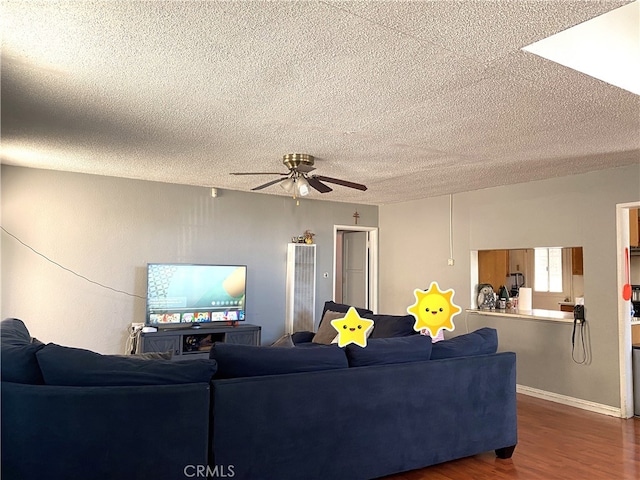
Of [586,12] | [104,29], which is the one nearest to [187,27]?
[104,29]

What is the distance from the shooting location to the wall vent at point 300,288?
21.3 ft

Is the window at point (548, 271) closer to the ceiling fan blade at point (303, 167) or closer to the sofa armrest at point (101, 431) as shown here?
the ceiling fan blade at point (303, 167)

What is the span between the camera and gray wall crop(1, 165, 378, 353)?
5.03 metres

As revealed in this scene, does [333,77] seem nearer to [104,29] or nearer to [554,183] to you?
[104,29]

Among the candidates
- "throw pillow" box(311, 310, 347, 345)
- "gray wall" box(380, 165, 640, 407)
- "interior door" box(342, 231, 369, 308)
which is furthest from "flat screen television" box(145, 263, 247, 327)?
"gray wall" box(380, 165, 640, 407)

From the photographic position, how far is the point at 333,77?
8.43ft

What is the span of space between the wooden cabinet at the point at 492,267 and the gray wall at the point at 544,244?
0.45 m

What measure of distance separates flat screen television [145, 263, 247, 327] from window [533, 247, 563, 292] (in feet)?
16.9

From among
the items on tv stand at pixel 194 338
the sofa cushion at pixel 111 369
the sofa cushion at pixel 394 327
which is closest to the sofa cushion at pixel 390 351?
the sofa cushion at pixel 111 369

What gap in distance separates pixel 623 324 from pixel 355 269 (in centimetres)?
415

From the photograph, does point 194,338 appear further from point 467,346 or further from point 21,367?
point 467,346

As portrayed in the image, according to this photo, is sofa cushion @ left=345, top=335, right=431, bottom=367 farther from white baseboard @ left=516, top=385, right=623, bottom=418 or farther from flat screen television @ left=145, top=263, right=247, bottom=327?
flat screen television @ left=145, top=263, right=247, bottom=327

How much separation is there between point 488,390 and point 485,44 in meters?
2.34

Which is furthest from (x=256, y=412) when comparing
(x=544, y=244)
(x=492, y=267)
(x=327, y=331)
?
(x=492, y=267)
